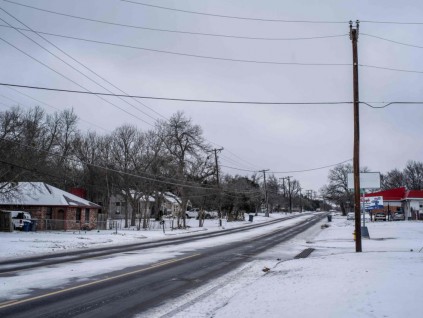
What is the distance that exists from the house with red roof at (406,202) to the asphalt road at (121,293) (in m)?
52.8

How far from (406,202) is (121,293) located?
6902 cm

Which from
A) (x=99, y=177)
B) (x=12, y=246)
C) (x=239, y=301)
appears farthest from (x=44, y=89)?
(x=99, y=177)

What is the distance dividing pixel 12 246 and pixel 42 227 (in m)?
18.3

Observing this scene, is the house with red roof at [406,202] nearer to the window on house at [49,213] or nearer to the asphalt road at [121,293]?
the window on house at [49,213]

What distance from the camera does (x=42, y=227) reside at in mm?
42094

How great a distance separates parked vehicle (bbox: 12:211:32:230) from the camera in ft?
127

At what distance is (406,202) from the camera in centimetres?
7075

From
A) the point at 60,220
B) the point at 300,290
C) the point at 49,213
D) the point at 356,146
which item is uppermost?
the point at 356,146

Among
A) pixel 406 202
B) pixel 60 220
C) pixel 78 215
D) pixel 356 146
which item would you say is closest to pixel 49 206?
A: pixel 60 220

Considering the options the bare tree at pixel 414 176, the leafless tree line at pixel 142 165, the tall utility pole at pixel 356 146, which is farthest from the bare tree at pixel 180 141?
the bare tree at pixel 414 176

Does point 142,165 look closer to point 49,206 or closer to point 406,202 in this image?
point 49,206

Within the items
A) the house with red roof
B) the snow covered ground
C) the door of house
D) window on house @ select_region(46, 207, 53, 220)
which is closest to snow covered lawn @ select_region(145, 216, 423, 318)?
the snow covered ground

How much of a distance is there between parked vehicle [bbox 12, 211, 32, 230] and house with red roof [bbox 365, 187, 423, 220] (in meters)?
44.8

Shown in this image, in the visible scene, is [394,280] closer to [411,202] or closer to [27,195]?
[27,195]
